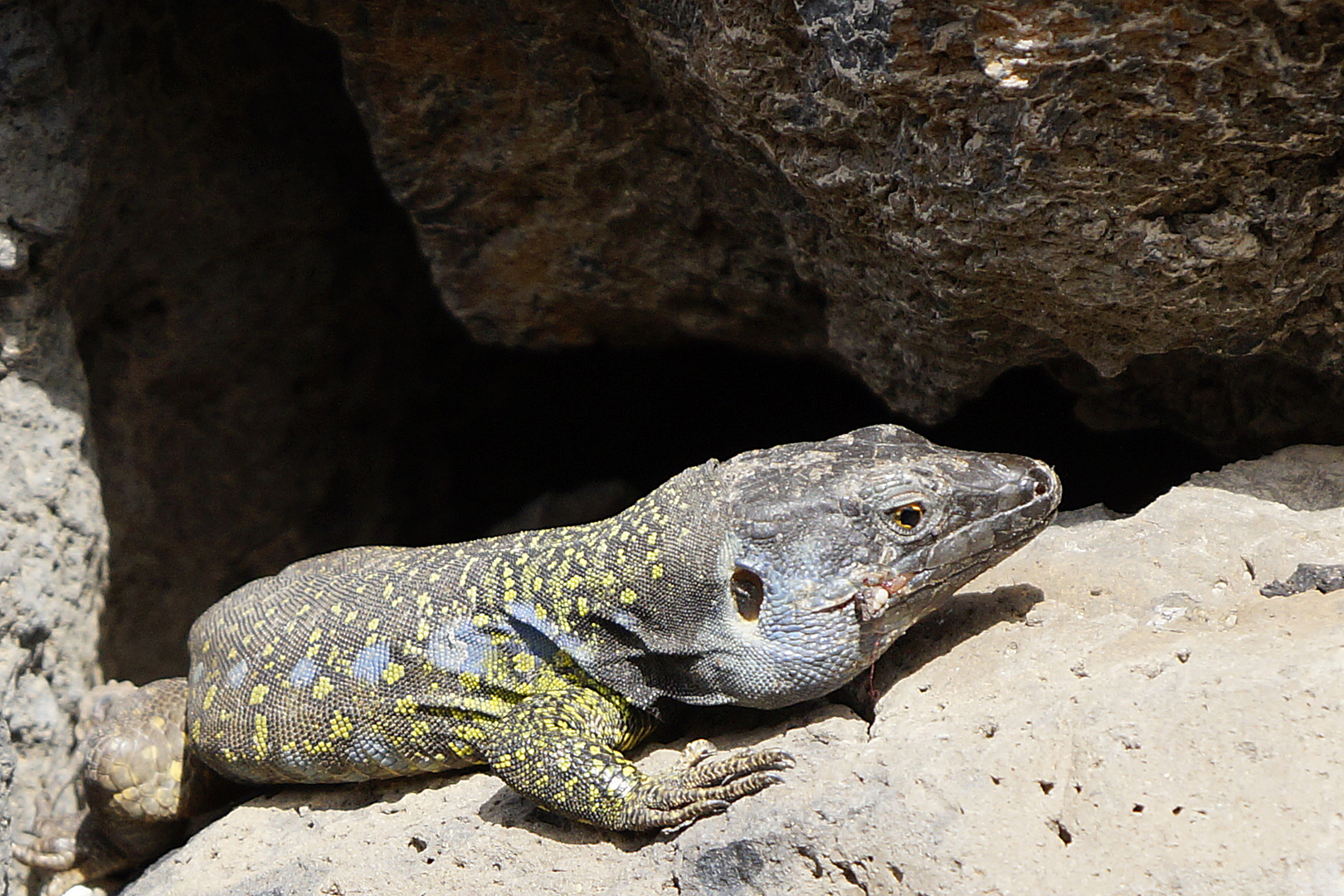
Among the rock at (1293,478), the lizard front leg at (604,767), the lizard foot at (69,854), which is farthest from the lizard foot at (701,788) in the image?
the lizard foot at (69,854)

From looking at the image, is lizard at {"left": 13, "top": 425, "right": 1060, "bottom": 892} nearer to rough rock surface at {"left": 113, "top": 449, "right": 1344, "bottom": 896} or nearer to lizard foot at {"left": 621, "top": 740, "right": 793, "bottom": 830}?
lizard foot at {"left": 621, "top": 740, "right": 793, "bottom": 830}

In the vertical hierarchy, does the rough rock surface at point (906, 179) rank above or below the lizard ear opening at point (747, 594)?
above

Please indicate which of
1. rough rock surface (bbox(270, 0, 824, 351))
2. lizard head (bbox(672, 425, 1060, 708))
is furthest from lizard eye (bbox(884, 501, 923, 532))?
rough rock surface (bbox(270, 0, 824, 351))

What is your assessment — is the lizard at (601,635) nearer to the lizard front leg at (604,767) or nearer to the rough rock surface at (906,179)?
the lizard front leg at (604,767)

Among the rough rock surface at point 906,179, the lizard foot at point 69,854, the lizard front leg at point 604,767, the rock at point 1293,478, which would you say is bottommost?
the lizard foot at point 69,854

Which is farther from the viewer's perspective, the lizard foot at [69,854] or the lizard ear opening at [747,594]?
the lizard foot at [69,854]

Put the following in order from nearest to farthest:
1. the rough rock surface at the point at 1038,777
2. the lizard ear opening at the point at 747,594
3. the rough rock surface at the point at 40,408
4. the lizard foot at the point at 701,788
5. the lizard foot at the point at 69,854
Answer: the rough rock surface at the point at 1038,777
the lizard foot at the point at 701,788
the lizard ear opening at the point at 747,594
the rough rock surface at the point at 40,408
the lizard foot at the point at 69,854

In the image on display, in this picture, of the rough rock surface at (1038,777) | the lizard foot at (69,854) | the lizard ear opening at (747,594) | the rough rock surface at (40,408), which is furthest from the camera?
the lizard foot at (69,854)

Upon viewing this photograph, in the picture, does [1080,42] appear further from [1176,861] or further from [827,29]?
[1176,861]
